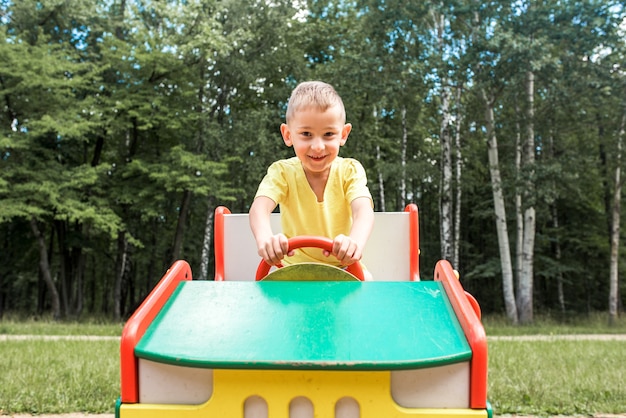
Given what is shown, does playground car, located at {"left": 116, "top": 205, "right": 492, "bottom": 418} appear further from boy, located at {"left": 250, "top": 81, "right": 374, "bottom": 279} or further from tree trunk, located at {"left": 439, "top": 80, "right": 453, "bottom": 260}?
tree trunk, located at {"left": 439, "top": 80, "right": 453, "bottom": 260}

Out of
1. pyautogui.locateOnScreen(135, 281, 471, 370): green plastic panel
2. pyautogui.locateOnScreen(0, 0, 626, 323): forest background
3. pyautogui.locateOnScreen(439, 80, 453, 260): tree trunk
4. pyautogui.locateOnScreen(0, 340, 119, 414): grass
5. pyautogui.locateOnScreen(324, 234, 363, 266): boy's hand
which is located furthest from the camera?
pyautogui.locateOnScreen(439, 80, 453, 260): tree trunk

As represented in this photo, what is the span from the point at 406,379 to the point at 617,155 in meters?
13.6

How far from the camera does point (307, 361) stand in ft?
4.47

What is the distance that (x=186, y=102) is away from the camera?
51.9 ft

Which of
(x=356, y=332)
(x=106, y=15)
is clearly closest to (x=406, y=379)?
(x=356, y=332)

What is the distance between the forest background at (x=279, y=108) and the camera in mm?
12242

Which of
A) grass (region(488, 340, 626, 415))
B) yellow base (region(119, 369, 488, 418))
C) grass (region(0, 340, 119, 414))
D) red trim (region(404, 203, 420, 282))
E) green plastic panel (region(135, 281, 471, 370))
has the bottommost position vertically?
grass (region(488, 340, 626, 415))

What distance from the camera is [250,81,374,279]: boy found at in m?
2.19

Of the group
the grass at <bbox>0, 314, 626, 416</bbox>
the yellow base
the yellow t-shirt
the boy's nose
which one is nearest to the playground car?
the yellow base

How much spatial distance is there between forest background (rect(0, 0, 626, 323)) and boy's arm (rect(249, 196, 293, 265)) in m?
9.76

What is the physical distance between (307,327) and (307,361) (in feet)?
0.55

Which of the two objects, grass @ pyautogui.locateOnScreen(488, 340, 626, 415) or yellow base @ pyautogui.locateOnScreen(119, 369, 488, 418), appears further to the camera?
grass @ pyautogui.locateOnScreen(488, 340, 626, 415)

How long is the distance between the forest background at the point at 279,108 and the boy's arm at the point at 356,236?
961 centimetres

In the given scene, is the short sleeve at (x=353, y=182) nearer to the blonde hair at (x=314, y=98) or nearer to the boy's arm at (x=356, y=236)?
the boy's arm at (x=356, y=236)
